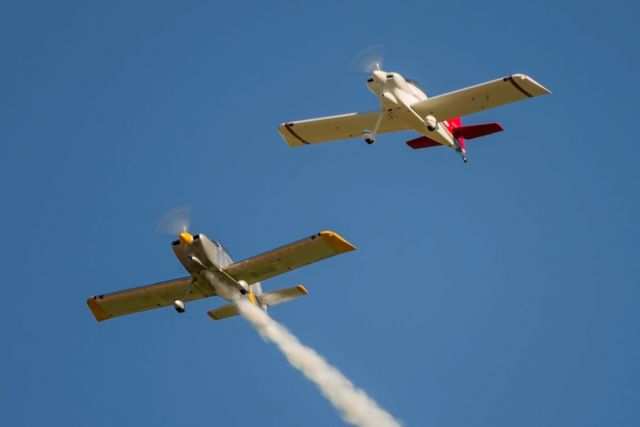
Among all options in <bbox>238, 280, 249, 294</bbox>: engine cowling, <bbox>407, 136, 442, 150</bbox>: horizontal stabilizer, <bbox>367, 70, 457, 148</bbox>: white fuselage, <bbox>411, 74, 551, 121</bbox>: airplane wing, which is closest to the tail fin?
<bbox>238, 280, 249, 294</bbox>: engine cowling

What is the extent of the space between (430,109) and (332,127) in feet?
12.8

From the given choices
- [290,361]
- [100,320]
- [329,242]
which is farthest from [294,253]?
[100,320]

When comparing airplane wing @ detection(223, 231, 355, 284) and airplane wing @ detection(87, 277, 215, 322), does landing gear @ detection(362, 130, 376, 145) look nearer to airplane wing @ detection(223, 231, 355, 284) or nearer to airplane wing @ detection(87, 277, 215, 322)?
airplane wing @ detection(223, 231, 355, 284)

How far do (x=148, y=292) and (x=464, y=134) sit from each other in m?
11.3

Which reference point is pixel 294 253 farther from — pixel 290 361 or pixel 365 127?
pixel 365 127

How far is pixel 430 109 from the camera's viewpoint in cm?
4166

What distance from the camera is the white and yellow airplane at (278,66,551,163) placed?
134ft

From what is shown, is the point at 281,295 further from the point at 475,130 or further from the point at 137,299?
the point at 475,130

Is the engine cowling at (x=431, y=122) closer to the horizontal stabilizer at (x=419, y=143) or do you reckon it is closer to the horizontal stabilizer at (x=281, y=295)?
the horizontal stabilizer at (x=419, y=143)

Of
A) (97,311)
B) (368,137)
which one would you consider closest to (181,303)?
(97,311)

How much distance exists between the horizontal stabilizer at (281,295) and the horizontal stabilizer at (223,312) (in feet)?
2.70

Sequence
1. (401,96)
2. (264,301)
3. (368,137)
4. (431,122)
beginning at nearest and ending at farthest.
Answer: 1. (264,301)
2. (401,96)
3. (368,137)
4. (431,122)

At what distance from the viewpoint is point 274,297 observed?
39.2m

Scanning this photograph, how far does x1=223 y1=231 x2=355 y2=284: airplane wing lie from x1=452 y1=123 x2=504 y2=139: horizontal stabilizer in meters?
8.27
